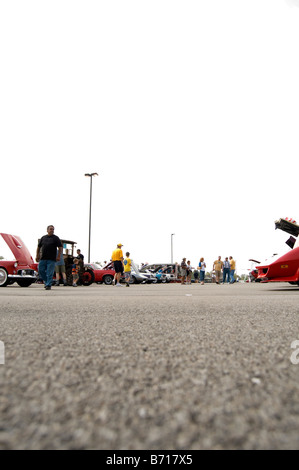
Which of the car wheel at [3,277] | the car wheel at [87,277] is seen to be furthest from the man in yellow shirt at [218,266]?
the car wheel at [3,277]

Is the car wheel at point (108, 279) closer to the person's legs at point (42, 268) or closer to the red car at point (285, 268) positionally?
the person's legs at point (42, 268)

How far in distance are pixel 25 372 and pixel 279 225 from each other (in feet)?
41.8

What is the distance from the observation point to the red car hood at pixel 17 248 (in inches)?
546

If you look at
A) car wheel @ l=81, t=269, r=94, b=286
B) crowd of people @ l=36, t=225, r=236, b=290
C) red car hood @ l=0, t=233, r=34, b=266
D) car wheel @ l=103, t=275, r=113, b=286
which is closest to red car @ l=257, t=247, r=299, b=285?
crowd of people @ l=36, t=225, r=236, b=290

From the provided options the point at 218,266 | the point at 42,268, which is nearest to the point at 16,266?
the point at 42,268

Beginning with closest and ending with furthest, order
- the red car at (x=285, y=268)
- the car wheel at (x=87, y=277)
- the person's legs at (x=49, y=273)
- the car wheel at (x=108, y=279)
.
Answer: the red car at (x=285, y=268) → the person's legs at (x=49, y=273) → the car wheel at (x=87, y=277) → the car wheel at (x=108, y=279)

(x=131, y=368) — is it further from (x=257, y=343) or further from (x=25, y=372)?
(x=257, y=343)

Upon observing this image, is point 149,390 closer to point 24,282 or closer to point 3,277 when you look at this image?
point 3,277

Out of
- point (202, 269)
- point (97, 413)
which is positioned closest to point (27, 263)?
point (202, 269)

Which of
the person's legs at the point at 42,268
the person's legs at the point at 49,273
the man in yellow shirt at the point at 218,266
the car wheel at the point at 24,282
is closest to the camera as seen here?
the person's legs at the point at 49,273

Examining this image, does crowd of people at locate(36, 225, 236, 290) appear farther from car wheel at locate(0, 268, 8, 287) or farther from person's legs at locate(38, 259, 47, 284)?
car wheel at locate(0, 268, 8, 287)

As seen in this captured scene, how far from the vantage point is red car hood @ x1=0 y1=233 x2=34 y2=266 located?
13867 mm

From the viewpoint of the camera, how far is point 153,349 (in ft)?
7.30

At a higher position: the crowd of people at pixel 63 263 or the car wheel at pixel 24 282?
the crowd of people at pixel 63 263
